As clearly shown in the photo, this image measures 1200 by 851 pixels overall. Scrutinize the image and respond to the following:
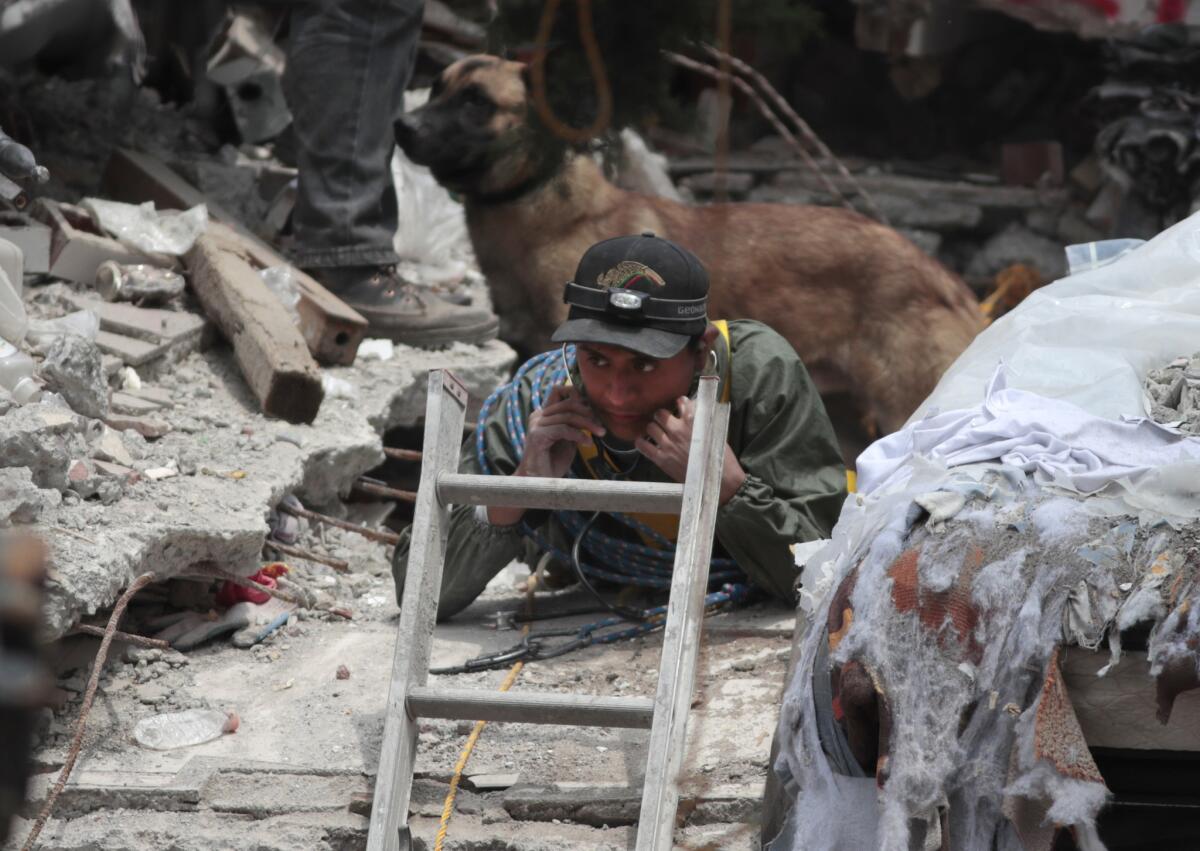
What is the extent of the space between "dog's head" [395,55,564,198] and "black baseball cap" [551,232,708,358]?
2462mm

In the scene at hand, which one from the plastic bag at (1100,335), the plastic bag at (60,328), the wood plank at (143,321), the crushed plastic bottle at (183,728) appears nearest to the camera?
the plastic bag at (1100,335)

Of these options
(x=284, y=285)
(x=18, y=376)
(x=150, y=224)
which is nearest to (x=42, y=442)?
(x=18, y=376)

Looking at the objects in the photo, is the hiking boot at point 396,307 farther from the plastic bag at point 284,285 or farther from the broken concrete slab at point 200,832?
the broken concrete slab at point 200,832

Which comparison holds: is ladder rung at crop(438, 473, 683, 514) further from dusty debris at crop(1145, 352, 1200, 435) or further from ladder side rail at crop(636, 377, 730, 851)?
dusty debris at crop(1145, 352, 1200, 435)

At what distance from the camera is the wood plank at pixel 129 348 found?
450 cm

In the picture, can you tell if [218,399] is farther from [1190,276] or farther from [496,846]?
[1190,276]

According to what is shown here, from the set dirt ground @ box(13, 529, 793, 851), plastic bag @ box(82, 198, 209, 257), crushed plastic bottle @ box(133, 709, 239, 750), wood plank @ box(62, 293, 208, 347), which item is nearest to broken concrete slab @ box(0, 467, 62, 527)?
dirt ground @ box(13, 529, 793, 851)

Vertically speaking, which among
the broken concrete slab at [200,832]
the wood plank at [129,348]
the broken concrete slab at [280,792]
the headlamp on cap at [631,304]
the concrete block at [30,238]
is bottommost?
the broken concrete slab at [200,832]

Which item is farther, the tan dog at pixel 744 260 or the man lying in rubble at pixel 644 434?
the tan dog at pixel 744 260

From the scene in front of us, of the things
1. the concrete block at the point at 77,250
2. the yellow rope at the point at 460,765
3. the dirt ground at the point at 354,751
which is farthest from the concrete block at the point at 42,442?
the concrete block at the point at 77,250

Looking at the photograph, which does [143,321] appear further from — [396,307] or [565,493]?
[565,493]

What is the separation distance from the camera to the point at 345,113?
5285mm

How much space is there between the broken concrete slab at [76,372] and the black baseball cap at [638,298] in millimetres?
1398

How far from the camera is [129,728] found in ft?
10.5
